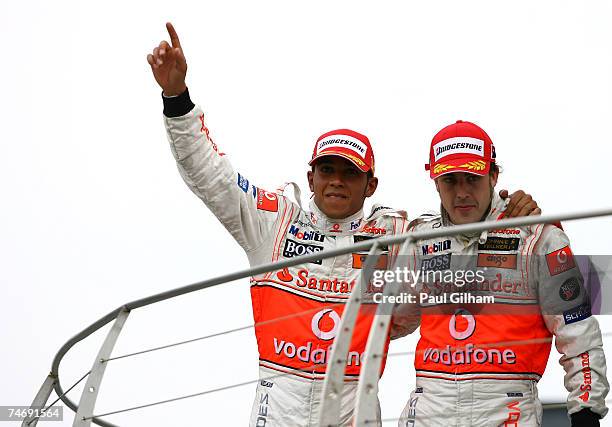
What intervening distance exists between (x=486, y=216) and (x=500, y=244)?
15cm

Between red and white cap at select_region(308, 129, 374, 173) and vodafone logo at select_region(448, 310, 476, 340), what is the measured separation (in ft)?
2.90

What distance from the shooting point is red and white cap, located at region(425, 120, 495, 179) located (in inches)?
160

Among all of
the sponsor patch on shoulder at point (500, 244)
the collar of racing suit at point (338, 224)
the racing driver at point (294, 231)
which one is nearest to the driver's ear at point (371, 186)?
the racing driver at point (294, 231)

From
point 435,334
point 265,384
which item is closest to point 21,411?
point 265,384

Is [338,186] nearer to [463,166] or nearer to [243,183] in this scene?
[243,183]

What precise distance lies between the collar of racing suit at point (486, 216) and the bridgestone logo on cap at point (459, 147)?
205mm

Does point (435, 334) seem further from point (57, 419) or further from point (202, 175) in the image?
point (57, 419)

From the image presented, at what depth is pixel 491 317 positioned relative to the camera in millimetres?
3883

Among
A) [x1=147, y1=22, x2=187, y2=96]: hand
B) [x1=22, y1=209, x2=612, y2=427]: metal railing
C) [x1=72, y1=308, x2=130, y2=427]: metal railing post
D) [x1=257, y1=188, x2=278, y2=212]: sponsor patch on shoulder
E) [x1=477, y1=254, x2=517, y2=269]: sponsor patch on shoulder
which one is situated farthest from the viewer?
[x1=257, y1=188, x2=278, y2=212]: sponsor patch on shoulder

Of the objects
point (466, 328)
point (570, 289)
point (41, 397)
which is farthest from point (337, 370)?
point (41, 397)

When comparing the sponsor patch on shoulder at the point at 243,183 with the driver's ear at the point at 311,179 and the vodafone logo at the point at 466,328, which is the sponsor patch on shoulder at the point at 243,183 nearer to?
the driver's ear at the point at 311,179

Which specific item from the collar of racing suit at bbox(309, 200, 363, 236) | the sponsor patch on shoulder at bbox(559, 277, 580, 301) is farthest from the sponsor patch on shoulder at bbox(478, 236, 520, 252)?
the collar of racing suit at bbox(309, 200, 363, 236)

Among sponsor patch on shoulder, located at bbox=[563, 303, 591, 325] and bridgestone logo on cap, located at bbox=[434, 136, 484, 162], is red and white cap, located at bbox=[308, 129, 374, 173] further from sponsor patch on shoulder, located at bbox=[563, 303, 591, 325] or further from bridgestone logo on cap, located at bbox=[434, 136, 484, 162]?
sponsor patch on shoulder, located at bbox=[563, 303, 591, 325]

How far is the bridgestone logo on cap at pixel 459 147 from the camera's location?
13.5 ft
